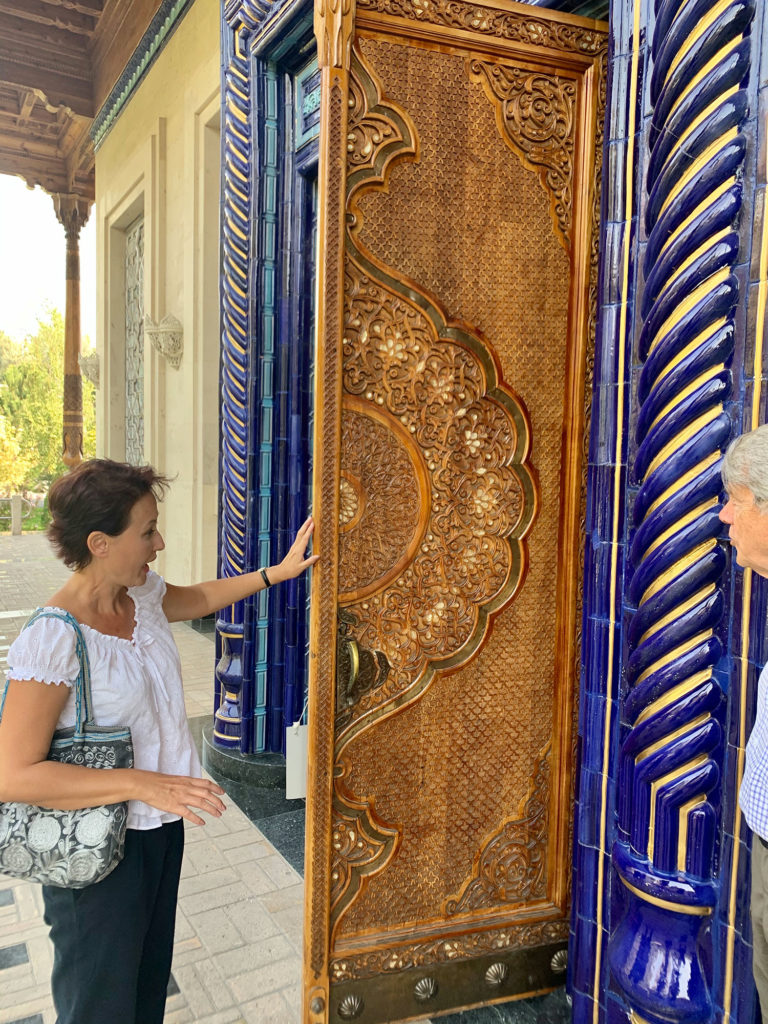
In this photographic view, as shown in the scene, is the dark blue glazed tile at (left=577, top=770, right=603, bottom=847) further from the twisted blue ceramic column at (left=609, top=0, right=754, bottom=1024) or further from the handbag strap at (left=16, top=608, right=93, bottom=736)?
the handbag strap at (left=16, top=608, right=93, bottom=736)

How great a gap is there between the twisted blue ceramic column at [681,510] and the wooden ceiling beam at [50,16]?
1006cm

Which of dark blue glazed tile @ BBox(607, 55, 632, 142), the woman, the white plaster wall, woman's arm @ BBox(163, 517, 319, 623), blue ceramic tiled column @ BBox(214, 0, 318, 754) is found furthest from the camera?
the white plaster wall

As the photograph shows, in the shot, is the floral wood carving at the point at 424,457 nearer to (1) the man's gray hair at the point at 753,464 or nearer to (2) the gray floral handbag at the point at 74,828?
(2) the gray floral handbag at the point at 74,828

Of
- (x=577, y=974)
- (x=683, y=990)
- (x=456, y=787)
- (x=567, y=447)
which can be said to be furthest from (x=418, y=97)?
(x=577, y=974)

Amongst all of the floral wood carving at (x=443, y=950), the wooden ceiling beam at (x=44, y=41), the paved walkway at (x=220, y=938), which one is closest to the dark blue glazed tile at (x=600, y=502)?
the floral wood carving at (x=443, y=950)

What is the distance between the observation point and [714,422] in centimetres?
148

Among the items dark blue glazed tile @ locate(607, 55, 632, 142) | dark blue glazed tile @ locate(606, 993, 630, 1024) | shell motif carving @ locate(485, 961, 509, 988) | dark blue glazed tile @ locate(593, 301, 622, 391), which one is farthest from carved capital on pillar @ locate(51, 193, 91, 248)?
dark blue glazed tile @ locate(606, 993, 630, 1024)

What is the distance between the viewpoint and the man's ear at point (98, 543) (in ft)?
4.66

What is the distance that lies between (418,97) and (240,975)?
2.36 meters

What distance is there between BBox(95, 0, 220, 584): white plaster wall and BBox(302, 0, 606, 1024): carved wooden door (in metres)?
4.65

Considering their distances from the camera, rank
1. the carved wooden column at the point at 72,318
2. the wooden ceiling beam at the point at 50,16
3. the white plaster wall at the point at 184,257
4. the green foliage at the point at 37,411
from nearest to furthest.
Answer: the white plaster wall at the point at 184,257, the wooden ceiling beam at the point at 50,16, the carved wooden column at the point at 72,318, the green foliage at the point at 37,411

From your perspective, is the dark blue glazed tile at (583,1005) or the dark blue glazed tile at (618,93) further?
the dark blue glazed tile at (583,1005)

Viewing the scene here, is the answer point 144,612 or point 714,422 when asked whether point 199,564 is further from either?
point 714,422

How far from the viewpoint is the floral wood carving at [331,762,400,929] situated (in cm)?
189
